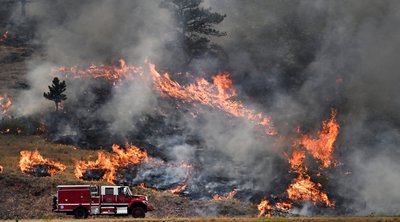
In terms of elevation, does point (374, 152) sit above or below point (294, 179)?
above

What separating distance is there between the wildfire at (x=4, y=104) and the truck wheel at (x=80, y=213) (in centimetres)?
2734

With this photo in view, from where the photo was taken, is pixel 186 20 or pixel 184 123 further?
pixel 186 20

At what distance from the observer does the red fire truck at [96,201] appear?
3269cm

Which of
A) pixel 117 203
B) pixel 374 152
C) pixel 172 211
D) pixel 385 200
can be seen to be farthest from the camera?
pixel 374 152

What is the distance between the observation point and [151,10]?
8350 centimetres

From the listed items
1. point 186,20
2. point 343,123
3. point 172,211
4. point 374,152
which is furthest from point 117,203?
point 186,20

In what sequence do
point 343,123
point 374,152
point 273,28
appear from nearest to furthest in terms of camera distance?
point 374,152
point 343,123
point 273,28

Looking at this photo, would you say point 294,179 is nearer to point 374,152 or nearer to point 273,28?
point 374,152

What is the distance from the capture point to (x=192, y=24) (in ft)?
242

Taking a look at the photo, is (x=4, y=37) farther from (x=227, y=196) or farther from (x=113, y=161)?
(x=227, y=196)

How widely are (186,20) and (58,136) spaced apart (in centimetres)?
2818

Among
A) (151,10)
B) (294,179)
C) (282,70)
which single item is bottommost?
(294,179)

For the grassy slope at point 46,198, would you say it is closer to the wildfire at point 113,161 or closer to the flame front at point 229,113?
the wildfire at point 113,161

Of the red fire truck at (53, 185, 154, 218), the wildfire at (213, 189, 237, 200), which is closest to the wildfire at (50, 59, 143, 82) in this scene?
the wildfire at (213, 189, 237, 200)
